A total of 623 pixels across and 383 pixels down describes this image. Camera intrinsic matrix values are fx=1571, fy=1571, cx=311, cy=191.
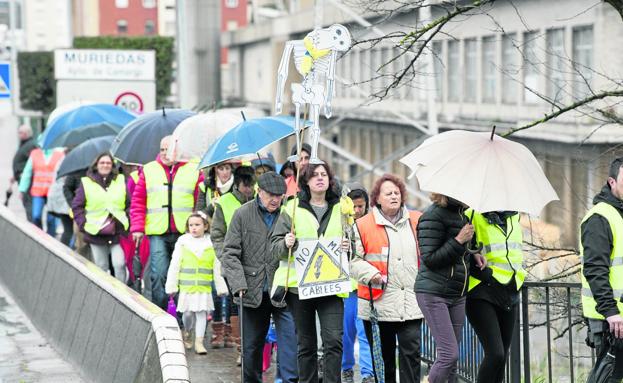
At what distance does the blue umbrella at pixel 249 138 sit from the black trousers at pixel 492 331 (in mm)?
3188

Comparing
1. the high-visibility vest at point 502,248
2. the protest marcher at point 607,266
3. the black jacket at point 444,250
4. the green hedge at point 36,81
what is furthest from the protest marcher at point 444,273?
the green hedge at point 36,81

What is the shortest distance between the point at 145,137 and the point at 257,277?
5222 mm

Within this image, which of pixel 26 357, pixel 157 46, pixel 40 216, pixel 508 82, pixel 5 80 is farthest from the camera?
pixel 157 46

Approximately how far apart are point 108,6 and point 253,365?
407 ft

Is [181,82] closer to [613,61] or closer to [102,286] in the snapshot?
[613,61]

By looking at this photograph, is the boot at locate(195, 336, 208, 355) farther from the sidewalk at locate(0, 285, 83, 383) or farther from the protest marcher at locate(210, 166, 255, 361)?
the sidewalk at locate(0, 285, 83, 383)

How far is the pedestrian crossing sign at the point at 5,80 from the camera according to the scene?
2714 centimetres

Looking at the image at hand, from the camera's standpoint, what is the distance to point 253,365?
1094 centimetres

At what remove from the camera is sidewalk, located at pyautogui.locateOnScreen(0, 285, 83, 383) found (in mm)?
12680

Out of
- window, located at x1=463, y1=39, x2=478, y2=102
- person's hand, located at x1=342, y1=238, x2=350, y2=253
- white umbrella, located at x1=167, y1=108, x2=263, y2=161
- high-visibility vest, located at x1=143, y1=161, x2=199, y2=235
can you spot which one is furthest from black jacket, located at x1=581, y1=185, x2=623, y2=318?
window, located at x1=463, y1=39, x2=478, y2=102

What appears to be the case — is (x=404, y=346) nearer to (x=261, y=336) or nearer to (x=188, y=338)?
(x=261, y=336)

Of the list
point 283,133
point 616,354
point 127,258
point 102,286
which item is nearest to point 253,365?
point 102,286

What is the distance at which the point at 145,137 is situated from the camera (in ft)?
51.8

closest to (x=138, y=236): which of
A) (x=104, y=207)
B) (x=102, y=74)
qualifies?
(x=104, y=207)
